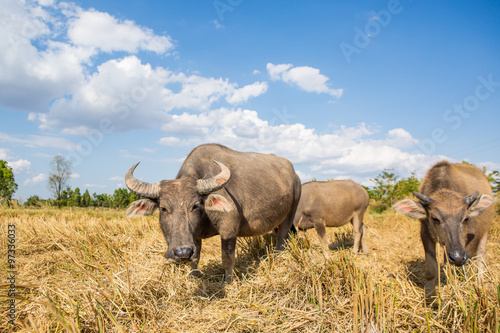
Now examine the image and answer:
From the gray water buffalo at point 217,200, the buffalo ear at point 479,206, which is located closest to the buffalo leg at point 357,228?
the gray water buffalo at point 217,200

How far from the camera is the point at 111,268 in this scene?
15.1 feet

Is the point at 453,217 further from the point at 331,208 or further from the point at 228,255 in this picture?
the point at 331,208

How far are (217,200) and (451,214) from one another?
3136mm

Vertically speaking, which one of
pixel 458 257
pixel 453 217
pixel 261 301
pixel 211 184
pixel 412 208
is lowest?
pixel 261 301

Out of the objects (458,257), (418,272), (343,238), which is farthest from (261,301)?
(343,238)

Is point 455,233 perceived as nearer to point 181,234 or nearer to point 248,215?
point 248,215

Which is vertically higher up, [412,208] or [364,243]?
[412,208]

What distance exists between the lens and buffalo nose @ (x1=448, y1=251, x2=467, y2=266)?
379 centimetres

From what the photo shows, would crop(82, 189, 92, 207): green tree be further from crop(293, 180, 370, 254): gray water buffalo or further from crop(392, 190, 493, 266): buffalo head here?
crop(392, 190, 493, 266): buffalo head

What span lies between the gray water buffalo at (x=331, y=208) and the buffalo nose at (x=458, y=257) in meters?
4.88

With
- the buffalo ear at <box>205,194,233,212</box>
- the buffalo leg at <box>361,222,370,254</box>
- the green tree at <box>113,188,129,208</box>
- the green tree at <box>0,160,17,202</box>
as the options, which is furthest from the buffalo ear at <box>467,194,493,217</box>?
the green tree at <box>113,188,129,208</box>

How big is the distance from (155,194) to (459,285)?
3552 millimetres

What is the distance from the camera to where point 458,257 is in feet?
12.5

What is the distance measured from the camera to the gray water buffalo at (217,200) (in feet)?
12.6
